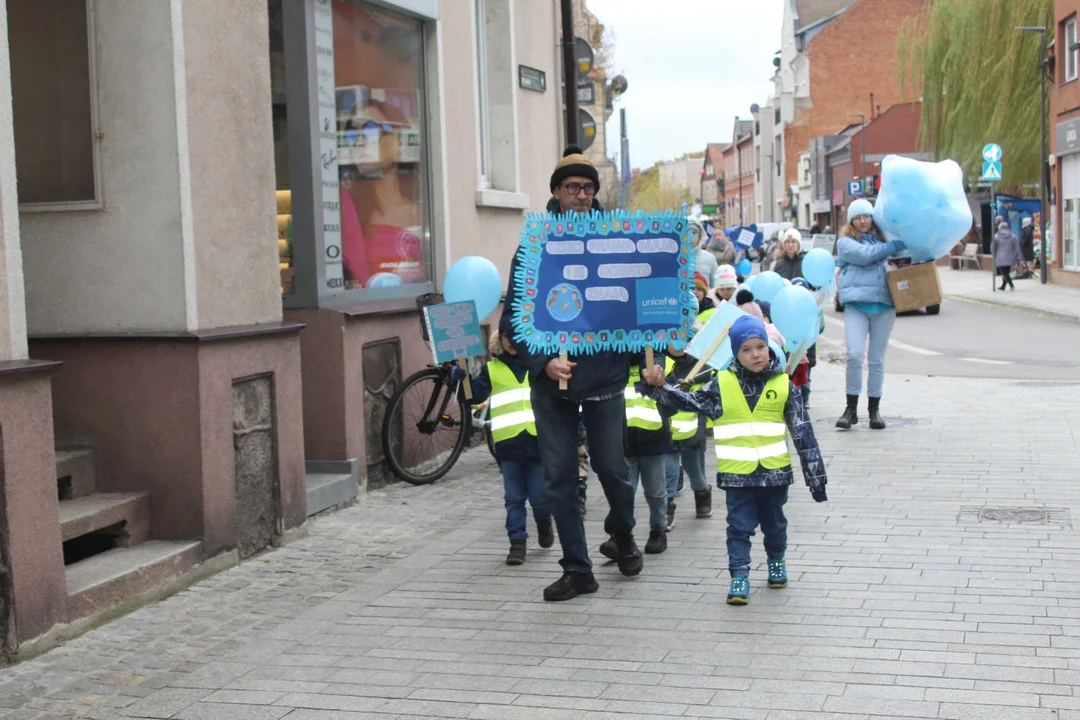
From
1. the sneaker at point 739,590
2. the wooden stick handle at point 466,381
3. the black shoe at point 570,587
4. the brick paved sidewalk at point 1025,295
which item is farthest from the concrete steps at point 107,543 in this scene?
the brick paved sidewalk at point 1025,295

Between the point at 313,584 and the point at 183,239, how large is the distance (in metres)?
1.83

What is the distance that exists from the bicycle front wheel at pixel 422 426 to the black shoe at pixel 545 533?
2.27 m

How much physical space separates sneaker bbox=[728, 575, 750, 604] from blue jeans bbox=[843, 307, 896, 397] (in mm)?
6008

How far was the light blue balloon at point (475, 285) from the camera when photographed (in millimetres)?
8734

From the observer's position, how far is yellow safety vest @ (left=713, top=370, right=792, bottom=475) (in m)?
6.45

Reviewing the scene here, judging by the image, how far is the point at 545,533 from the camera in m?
7.71

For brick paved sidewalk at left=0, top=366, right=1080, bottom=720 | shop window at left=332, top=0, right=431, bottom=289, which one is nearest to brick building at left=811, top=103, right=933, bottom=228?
shop window at left=332, top=0, right=431, bottom=289

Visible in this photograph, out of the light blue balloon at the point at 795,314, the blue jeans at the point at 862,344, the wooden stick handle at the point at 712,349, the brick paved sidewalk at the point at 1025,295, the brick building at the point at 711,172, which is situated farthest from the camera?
the brick building at the point at 711,172

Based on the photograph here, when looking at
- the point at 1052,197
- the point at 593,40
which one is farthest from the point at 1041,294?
the point at 593,40

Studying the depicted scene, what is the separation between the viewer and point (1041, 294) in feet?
112

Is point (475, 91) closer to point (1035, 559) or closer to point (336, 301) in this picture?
point (336, 301)

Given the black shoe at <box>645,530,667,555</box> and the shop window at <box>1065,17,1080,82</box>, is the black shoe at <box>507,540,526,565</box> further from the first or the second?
the shop window at <box>1065,17,1080,82</box>

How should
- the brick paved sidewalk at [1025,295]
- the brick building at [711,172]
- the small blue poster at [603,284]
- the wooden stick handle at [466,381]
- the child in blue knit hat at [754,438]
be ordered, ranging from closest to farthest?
the small blue poster at [603,284]
the child in blue knit hat at [754,438]
the wooden stick handle at [466,381]
the brick paved sidewalk at [1025,295]
the brick building at [711,172]

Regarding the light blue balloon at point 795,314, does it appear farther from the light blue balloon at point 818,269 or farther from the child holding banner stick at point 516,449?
the light blue balloon at point 818,269
